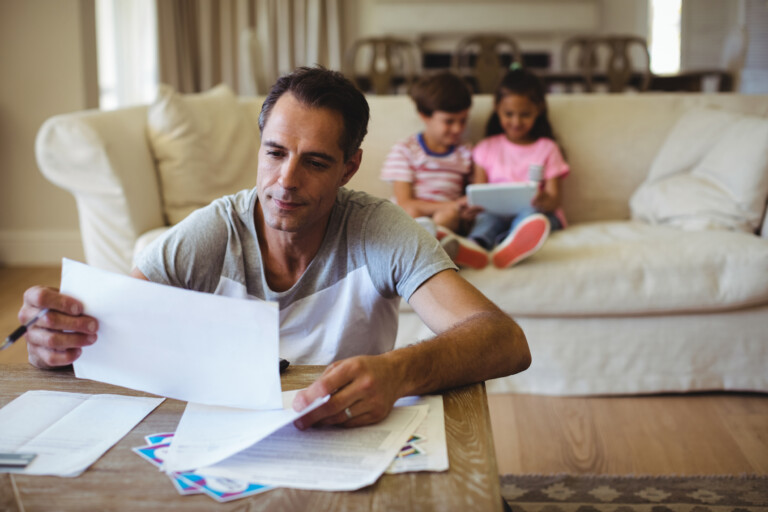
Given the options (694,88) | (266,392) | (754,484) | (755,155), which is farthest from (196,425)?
(694,88)

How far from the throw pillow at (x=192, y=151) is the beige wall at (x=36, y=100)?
47.9 inches

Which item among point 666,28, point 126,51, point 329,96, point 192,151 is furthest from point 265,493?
point 666,28

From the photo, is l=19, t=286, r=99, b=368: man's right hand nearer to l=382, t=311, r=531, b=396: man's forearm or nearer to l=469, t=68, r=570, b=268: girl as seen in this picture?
l=382, t=311, r=531, b=396: man's forearm

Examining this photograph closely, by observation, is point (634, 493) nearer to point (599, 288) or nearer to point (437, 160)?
point (599, 288)

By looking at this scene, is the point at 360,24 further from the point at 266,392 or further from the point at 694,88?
the point at 266,392

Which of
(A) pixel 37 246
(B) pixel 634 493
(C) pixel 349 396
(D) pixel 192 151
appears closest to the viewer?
(C) pixel 349 396

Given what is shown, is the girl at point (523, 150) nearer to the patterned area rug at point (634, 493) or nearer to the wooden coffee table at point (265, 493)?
the patterned area rug at point (634, 493)

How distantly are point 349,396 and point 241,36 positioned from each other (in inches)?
207

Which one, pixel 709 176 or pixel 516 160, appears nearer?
pixel 709 176

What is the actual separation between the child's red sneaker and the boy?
303mm

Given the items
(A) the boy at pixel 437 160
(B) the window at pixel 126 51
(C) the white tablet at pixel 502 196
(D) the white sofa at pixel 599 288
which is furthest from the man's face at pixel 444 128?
(B) the window at pixel 126 51

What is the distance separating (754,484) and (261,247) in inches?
48.4

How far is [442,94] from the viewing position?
241cm

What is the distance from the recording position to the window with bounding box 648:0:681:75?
19.9 ft
